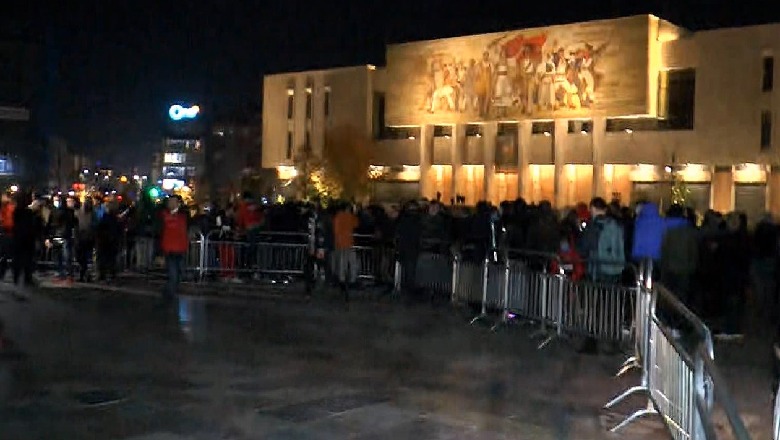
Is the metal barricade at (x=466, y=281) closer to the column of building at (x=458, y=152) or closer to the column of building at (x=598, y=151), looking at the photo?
the column of building at (x=598, y=151)

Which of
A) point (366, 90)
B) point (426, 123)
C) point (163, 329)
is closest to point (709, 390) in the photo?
point (163, 329)

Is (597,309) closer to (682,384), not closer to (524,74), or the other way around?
(682,384)

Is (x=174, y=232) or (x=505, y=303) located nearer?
(x=505, y=303)

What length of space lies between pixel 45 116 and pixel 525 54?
32212mm

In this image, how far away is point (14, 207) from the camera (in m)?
19.2

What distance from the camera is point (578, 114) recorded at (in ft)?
179

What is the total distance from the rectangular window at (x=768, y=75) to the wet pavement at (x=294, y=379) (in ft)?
119

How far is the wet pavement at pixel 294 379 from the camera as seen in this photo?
8.69m

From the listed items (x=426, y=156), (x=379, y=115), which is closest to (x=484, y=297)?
(x=426, y=156)

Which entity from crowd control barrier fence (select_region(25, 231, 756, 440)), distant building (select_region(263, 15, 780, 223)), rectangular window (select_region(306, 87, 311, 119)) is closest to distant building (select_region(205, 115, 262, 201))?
rectangular window (select_region(306, 87, 311, 119))

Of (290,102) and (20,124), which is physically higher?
(290,102)

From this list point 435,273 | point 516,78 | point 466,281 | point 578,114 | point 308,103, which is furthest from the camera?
point 308,103

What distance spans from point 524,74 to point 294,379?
4794 centimetres

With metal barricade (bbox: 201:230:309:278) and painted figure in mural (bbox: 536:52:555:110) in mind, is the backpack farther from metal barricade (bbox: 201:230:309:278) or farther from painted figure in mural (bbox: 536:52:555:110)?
painted figure in mural (bbox: 536:52:555:110)
